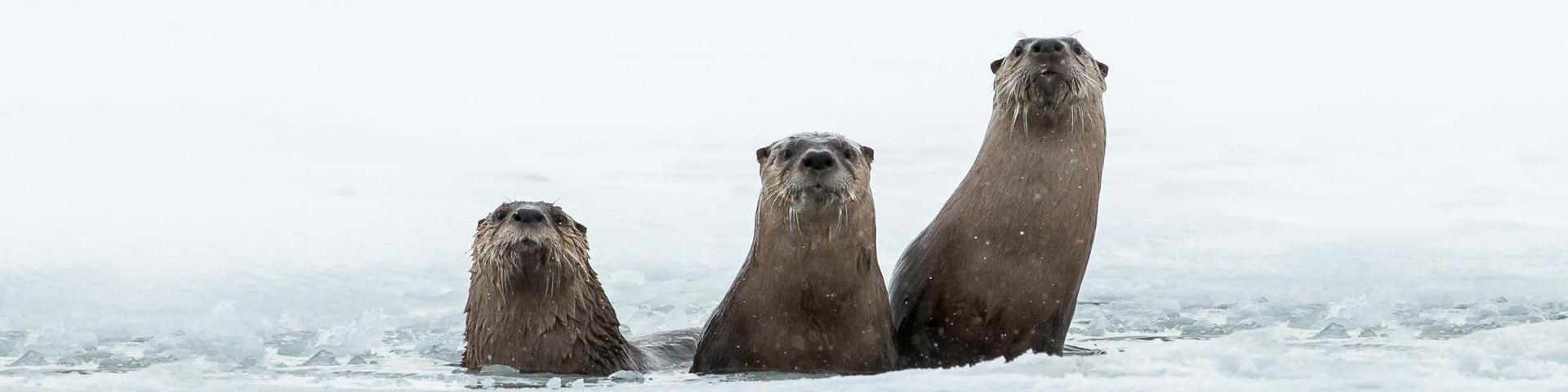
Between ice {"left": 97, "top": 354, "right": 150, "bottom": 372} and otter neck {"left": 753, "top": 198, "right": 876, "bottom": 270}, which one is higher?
otter neck {"left": 753, "top": 198, "right": 876, "bottom": 270}

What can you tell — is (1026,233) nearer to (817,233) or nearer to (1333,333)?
(817,233)

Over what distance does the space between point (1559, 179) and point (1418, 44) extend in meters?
5.96

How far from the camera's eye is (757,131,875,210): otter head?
12.3 ft

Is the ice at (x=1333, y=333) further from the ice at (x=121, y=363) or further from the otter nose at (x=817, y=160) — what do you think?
the ice at (x=121, y=363)

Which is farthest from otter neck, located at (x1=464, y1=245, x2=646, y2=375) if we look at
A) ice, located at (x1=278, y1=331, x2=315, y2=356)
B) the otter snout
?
the otter snout

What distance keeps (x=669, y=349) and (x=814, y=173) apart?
1.17m

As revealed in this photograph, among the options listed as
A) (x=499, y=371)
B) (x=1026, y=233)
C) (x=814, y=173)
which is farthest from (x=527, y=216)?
(x=1026, y=233)

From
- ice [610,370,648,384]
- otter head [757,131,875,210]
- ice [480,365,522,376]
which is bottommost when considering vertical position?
ice [610,370,648,384]

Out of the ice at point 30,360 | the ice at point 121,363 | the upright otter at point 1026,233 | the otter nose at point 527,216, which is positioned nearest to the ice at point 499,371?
the otter nose at point 527,216

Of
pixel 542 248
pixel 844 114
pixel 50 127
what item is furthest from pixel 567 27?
pixel 542 248

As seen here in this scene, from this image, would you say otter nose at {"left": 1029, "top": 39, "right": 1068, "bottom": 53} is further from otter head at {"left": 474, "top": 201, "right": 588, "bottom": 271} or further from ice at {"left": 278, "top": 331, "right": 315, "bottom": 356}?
ice at {"left": 278, "top": 331, "right": 315, "bottom": 356}

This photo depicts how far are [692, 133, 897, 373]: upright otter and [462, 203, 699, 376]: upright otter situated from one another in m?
0.44

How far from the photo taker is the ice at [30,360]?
14.0 ft

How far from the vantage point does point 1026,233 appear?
415 cm
